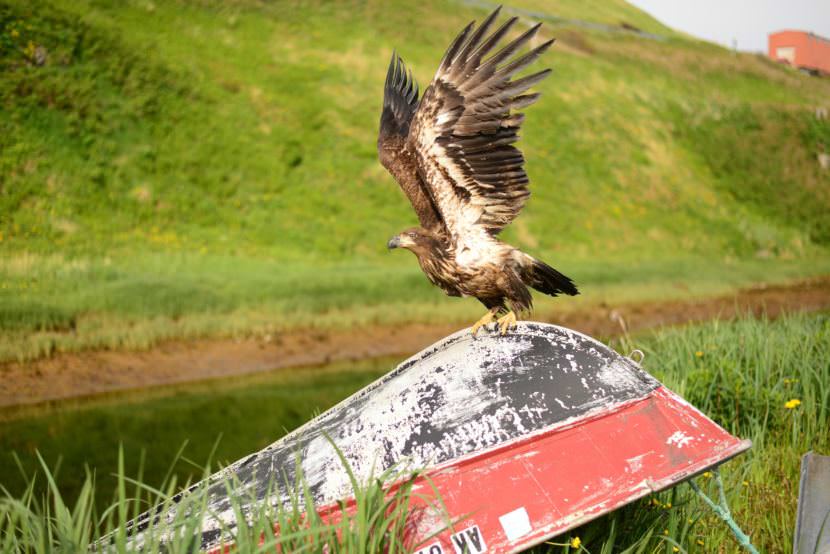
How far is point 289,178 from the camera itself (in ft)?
52.1

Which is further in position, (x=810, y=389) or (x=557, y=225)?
(x=557, y=225)

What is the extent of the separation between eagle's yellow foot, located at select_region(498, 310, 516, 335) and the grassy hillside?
7701mm

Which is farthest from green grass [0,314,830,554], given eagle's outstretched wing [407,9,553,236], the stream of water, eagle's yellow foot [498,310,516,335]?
eagle's outstretched wing [407,9,553,236]

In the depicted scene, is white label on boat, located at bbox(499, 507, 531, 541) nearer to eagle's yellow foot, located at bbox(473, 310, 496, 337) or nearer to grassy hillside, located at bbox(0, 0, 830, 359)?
eagle's yellow foot, located at bbox(473, 310, 496, 337)

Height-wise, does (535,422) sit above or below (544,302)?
above

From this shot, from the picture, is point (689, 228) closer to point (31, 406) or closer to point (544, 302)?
point (544, 302)

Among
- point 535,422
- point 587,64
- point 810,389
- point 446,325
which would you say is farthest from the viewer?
point 587,64

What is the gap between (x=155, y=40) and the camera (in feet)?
57.3

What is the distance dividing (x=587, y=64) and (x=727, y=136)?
4.89 meters

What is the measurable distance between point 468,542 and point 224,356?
8.37 meters

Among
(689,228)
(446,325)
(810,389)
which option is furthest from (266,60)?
(810,389)

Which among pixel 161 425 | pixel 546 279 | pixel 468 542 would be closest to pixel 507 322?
pixel 546 279

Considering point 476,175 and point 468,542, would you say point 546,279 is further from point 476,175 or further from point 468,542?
point 468,542

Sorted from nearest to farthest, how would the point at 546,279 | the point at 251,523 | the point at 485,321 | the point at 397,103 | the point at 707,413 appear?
the point at 251,523 < the point at 485,321 < the point at 546,279 < the point at 397,103 < the point at 707,413
